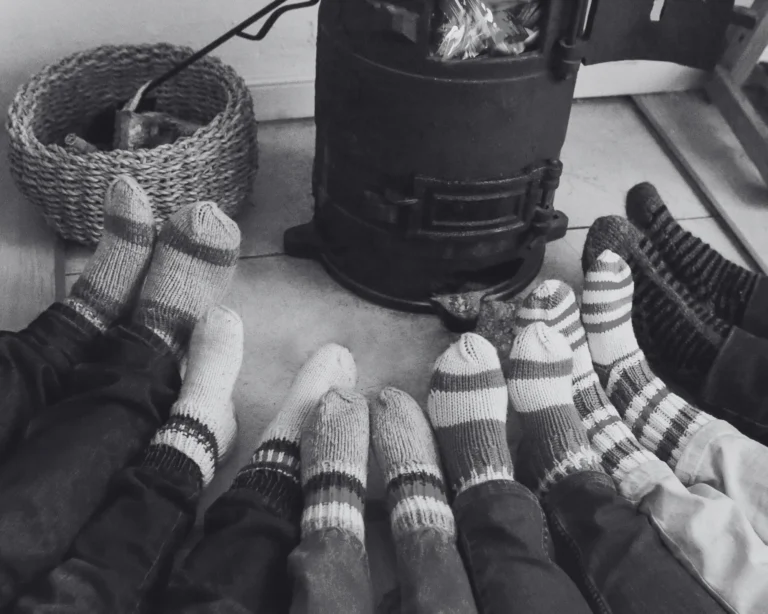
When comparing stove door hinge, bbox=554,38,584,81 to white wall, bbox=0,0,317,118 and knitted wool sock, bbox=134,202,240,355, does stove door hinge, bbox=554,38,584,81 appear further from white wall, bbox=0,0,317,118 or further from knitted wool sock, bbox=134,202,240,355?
white wall, bbox=0,0,317,118

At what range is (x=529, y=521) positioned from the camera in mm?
960

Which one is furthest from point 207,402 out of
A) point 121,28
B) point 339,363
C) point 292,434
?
point 121,28

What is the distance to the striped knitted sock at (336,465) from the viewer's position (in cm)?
98

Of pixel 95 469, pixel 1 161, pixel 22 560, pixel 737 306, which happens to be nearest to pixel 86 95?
pixel 1 161

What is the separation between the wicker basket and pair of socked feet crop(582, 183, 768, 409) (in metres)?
0.66

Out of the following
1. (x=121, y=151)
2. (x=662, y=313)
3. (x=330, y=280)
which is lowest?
(x=330, y=280)

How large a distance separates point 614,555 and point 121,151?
38.5 inches

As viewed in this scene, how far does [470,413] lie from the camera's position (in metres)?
1.14

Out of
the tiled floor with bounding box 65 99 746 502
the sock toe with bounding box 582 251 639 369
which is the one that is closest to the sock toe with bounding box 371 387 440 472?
the tiled floor with bounding box 65 99 746 502

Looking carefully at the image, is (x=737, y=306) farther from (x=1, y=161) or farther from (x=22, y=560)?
(x=1, y=161)

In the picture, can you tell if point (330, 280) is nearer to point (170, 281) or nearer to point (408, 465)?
point (170, 281)

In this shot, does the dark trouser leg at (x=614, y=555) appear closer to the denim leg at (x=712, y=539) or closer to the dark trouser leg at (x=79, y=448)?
the denim leg at (x=712, y=539)

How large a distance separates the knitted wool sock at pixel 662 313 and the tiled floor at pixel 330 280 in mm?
156

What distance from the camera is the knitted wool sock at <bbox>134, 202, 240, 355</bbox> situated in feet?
4.04
